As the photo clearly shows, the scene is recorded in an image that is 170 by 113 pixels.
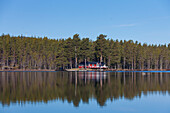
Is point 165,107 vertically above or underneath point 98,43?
underneath

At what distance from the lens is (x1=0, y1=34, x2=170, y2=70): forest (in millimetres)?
139125

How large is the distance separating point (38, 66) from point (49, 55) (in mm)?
10303

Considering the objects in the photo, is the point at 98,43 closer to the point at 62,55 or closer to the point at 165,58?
the point at 62,55

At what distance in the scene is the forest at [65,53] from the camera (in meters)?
139

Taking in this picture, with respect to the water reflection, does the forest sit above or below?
above

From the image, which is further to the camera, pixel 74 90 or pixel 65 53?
pixel 65 53

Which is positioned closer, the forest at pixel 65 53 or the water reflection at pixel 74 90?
the water reflection at pixel 74 90

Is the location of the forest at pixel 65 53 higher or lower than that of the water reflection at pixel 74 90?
higher

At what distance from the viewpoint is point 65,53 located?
13912 centimetres

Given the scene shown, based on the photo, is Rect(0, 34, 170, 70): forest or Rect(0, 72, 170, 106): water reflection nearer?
Rect(0, 72, 170, 106): water reflection

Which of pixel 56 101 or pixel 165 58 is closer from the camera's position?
pixel 56 101

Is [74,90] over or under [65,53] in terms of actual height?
under

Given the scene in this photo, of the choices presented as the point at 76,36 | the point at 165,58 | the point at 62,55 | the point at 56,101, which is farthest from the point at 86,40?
the point at 56,101

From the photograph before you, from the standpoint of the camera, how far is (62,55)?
465ft
